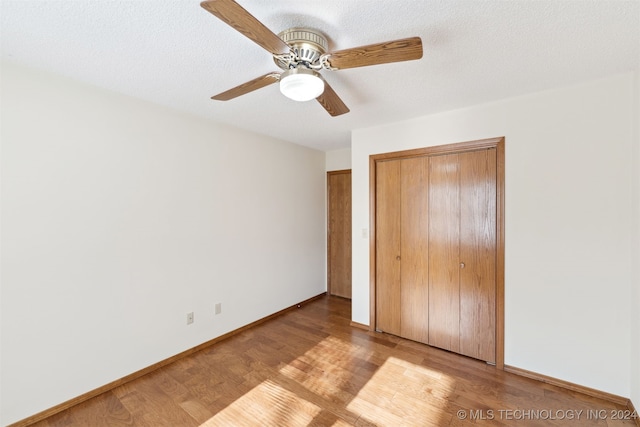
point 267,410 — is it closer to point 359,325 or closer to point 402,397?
point 402,397

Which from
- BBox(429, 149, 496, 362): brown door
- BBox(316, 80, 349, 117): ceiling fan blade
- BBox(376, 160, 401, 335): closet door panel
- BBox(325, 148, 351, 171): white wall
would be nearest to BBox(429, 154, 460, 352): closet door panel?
BBox(429, 149, 496, 362): brown door

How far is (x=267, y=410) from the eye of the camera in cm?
186

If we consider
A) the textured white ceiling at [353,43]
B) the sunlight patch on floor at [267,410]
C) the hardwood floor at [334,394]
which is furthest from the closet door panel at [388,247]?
the sunlight patch on floor at [267,410]

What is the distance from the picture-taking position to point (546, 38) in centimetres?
144

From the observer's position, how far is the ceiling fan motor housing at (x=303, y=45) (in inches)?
52.9

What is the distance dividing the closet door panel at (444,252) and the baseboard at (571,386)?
475mm

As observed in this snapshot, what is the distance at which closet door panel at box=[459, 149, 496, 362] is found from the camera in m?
2.37

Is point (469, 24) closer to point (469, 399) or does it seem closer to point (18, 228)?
point (469, 399)

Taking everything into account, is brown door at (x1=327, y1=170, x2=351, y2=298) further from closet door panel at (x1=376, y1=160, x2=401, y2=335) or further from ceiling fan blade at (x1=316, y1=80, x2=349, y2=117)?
ceiling fan blade at (x1=316, y1=80, x2=349, y2=117)

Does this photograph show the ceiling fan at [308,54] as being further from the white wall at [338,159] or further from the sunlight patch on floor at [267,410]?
the white wall at [338,159]

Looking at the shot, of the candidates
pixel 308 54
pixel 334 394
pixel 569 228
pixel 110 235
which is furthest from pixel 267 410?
pixel 569 228

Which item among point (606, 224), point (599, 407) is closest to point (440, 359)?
point (599, 407)

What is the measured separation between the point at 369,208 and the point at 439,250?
2.81 feet

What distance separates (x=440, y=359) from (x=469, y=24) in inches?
101
